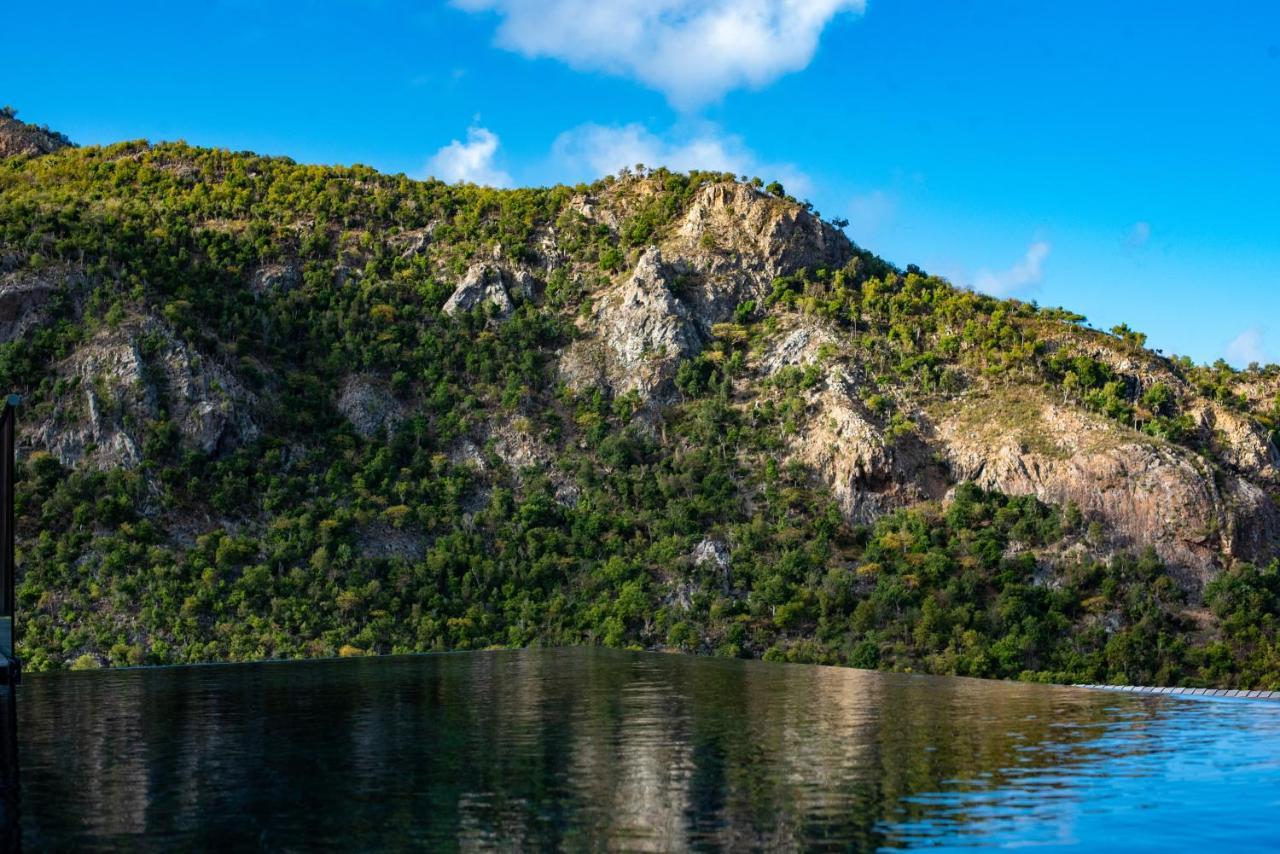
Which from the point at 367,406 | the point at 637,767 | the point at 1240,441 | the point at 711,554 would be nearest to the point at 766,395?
the point at 711,554

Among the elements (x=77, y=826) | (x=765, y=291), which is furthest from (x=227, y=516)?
(x=77, y=826)

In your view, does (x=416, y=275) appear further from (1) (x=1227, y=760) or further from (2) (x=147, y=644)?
(1) (x=1227, y=760)

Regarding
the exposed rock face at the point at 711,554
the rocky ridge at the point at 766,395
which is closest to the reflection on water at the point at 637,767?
the exposed rock face at the point at 711,554

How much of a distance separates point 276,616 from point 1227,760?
36.6 metres

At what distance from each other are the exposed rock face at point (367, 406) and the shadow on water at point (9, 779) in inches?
1367

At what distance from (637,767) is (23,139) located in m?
84.6

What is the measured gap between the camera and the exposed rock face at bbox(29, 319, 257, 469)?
2071 inches

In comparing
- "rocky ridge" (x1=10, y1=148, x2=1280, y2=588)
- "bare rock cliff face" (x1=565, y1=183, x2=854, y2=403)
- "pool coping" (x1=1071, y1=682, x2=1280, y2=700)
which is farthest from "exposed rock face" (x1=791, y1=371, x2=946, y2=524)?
"pool coping" (x1=1071, y1=682, x2=1280, y2=700)

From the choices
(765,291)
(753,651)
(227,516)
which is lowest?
(753,651)

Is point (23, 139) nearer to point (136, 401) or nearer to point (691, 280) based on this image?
point (136, 401)

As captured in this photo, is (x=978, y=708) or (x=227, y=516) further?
(x=227, y=516)

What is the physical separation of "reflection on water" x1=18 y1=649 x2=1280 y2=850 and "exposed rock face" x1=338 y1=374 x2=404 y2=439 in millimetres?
31129

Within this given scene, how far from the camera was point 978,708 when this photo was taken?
82.5ft

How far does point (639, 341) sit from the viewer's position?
211 feet
